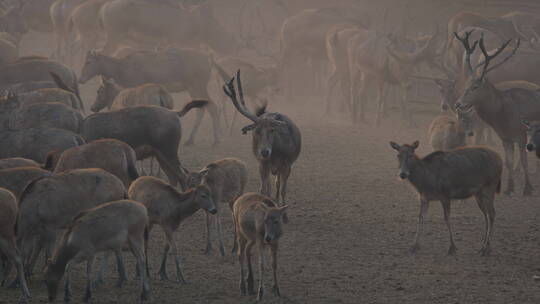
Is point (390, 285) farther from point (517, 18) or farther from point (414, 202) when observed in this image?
point (517, 18)

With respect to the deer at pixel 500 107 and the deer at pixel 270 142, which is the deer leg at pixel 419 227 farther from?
the deer at pixel 500 107

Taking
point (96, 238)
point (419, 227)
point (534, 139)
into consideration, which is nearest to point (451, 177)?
point (419, 227)

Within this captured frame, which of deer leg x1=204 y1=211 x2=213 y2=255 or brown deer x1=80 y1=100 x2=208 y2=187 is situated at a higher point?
brown deer x1=80 y1=100 x2=208 y2=187

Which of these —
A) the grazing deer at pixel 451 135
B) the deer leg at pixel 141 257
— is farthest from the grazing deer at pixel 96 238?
the grazing deer at pixel 451 135

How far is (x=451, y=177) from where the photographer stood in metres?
9.93

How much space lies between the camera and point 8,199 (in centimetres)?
788

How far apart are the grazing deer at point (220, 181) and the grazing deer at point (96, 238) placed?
1758mm

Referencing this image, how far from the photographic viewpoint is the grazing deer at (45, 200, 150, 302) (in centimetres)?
759

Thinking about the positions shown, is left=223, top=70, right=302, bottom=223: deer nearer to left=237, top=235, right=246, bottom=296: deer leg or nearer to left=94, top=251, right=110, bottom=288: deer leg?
left=237, top=235, right=246, bottom=296: deer leg

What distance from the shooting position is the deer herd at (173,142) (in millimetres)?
8117

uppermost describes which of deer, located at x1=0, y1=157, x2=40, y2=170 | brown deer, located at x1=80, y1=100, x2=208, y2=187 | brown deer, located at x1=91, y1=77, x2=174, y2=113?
brown deer, located at x1=91, y1=77, x2=174, y2=113

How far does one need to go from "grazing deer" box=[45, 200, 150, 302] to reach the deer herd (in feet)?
0.04

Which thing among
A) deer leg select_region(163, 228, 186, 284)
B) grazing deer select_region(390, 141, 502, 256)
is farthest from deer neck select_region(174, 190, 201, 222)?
grazing deer select_region(390, 141, 502, 256)

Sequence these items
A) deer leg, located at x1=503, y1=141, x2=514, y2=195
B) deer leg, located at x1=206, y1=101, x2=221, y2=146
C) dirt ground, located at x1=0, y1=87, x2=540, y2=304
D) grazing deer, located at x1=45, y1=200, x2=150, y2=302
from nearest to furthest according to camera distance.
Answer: grazing deer, located at x1=45, y1=200, x2=150, y2=302
dirt ground, located at x1=0, y1=87, x2=540, y2=304
deer leg, located at x1=503, y1=141, x2=514, y2=195
deer leg, located at x1=206, y1=101, x2=221, y2=146
